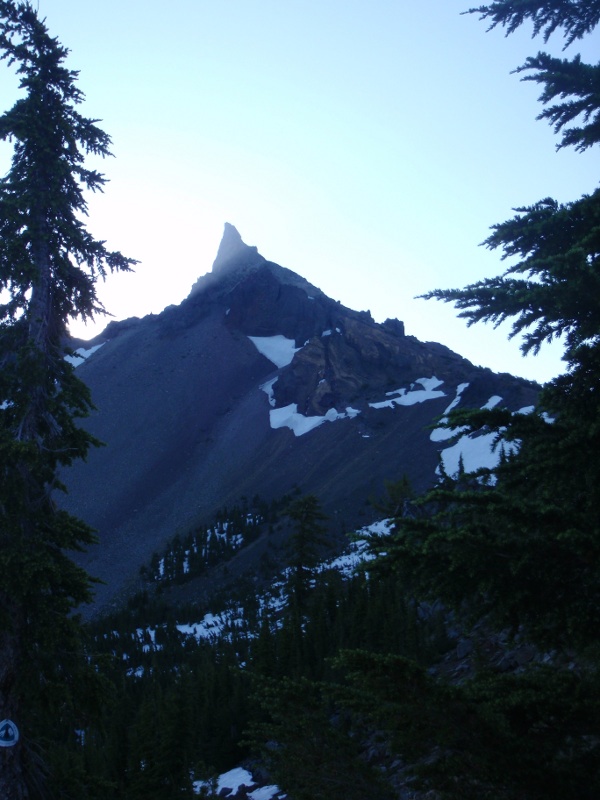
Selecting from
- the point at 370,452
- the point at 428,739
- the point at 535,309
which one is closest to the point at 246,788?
the point at 428,739

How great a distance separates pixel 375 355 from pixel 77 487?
6037cm

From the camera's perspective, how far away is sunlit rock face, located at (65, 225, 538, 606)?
8962 centimetres

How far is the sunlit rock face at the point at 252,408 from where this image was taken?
8962 cm

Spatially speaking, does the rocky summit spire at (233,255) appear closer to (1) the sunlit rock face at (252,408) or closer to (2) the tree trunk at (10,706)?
(1) the sunlit rock face at (252,408)

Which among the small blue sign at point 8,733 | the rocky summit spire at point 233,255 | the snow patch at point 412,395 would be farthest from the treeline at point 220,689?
the rocky summit spire at point 233,255

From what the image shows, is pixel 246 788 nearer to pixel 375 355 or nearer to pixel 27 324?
pixel 27 324

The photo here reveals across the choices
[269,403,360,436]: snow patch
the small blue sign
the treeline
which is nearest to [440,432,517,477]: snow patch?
[269,403,360,436]: snow patch

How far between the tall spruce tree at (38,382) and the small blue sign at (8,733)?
5.0 inches

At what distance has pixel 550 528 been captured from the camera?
236 inches

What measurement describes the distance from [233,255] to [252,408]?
71578mm

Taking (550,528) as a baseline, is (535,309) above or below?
above

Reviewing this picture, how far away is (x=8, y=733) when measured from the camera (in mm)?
9609

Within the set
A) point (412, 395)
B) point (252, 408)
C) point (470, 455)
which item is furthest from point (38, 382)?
point (252, 408)

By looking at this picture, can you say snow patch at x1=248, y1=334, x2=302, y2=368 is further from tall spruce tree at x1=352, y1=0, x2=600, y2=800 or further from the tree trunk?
tall spruce tree at x1=352, y1=0, x2=600, y2=800
